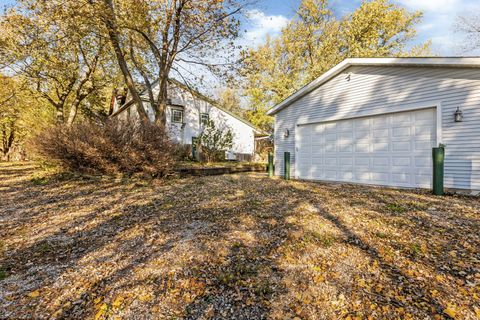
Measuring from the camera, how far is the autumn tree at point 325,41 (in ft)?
59.3

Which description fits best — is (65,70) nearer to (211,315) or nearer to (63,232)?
(63,232)

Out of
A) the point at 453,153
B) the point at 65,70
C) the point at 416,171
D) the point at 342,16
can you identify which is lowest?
the point at 416,171

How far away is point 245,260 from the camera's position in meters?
2.70

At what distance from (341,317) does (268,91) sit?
73.1ft

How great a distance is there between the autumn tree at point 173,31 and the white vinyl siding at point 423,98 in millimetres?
4332

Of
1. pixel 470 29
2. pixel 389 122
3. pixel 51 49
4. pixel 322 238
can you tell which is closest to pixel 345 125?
pixel 389 122

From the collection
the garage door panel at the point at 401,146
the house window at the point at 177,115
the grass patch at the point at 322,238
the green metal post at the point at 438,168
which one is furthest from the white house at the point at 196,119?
the grass patch at the point at 322,238

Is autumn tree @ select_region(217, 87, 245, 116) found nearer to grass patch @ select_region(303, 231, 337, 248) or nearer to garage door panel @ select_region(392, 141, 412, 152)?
garage door panel @ select_region(392, 141, 412, 152)

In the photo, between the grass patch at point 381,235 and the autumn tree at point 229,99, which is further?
the autumn tree at point 229,99

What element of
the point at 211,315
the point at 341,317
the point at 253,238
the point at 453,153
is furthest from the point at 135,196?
the point at 453,153

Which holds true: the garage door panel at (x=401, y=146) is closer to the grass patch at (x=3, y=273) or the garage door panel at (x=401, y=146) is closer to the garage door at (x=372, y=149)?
the garage door at (x=372, y=149)

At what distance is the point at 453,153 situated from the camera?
→ 19.2ft

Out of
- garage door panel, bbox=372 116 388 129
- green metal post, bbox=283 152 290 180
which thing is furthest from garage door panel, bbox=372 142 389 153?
green metal post, bbox=283 152 290 180

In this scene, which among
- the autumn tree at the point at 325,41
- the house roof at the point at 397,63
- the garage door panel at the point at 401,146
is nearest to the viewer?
the house roof at the point at 397,63
